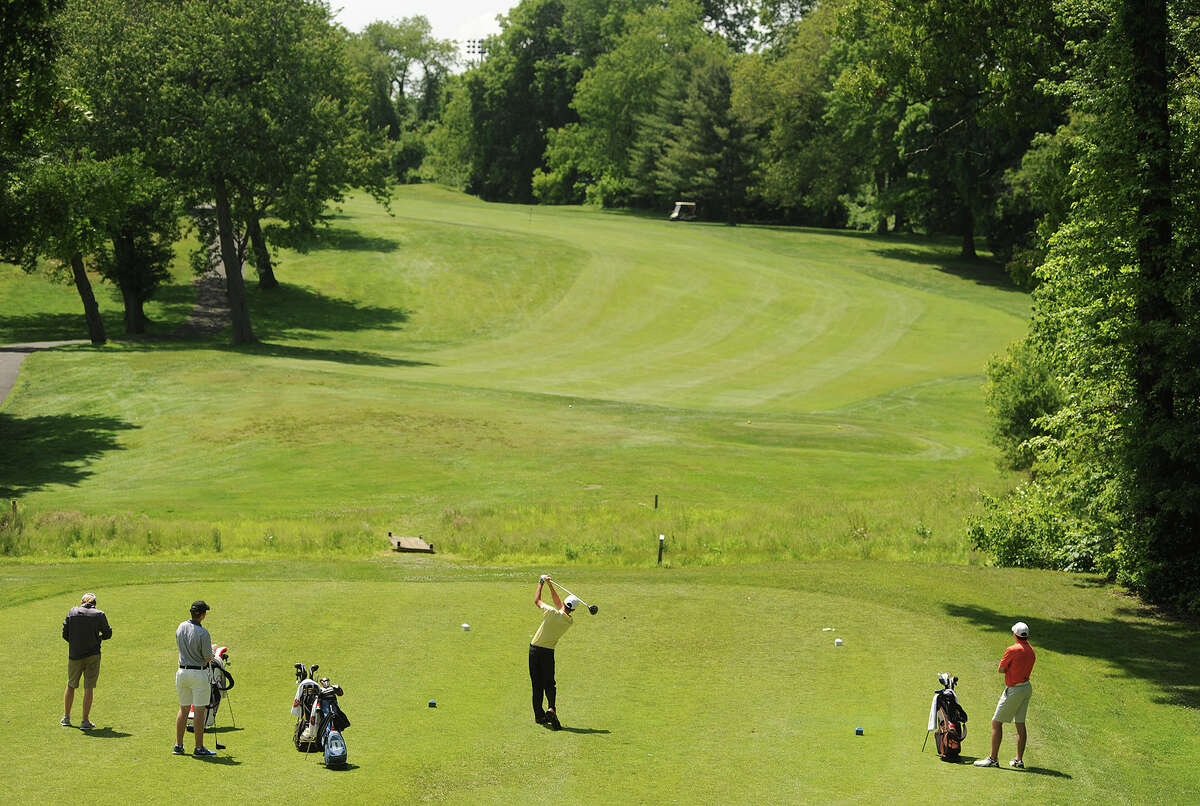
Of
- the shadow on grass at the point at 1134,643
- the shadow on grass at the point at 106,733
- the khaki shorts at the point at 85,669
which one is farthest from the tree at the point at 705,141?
the shadow on grass at the point at 106,733

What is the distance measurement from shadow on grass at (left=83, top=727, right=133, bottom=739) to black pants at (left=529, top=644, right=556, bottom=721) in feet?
17.3

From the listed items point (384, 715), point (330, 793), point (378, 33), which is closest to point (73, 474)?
point (384, 715)

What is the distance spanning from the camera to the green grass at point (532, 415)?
103 ft

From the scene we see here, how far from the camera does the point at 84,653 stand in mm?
14750

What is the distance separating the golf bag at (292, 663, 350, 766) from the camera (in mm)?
13766

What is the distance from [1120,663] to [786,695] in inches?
297

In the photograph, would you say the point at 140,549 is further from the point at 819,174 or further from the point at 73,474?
the point at 819,174

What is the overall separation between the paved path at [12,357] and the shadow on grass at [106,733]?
38789 mm

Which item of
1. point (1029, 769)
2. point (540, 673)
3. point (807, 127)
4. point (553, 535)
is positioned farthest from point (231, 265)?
point (807, 127)

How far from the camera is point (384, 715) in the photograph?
51.3 feet

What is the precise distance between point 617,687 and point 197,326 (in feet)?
209

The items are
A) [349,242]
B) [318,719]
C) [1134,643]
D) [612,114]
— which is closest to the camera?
[318,719]

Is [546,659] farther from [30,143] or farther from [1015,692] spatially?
A: [30,143]

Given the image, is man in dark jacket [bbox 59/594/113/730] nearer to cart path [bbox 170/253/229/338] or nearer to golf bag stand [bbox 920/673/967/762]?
golf bag stand [bbox 920/673/967/762]
